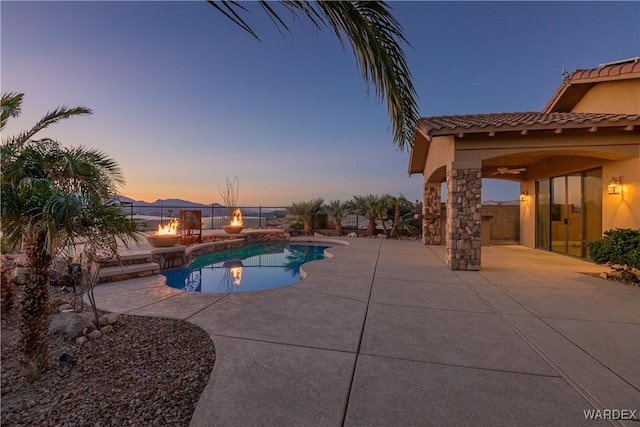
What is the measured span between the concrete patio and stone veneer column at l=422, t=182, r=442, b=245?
5831 millimetres

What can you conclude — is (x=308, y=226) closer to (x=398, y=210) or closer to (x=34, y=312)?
(x=398, y=210)

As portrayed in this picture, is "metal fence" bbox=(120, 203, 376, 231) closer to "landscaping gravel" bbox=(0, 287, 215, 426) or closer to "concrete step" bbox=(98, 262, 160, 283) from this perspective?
"concrete step" bbox=(98, 262, 160, 283)

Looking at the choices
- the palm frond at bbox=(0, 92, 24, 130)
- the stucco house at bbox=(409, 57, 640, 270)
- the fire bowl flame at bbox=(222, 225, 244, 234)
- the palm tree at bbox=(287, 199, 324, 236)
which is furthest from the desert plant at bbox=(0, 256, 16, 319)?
the palm tree at bbox=(287, 199, 324, 236)

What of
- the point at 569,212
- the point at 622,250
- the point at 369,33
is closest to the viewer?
the point at 369,33

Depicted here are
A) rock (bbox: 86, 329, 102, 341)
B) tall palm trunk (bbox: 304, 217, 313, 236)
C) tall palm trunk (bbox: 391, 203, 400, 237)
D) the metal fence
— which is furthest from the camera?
tall palm trunk (bbox: 304, 217, 313, 236)

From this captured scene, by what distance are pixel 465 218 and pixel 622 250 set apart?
2792 millimetres

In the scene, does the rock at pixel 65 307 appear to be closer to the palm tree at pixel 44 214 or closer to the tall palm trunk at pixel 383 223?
the palm tree at pixel 44 214

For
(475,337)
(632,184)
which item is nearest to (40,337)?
(475,337)

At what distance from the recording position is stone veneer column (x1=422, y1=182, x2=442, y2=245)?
36.9ft

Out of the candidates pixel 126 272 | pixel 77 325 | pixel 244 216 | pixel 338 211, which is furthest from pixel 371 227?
pixel 77 325

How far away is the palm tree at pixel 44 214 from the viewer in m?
2.12

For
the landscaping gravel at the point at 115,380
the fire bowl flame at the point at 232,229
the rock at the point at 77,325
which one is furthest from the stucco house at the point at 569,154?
the fire bowl flame at the point at 232,229

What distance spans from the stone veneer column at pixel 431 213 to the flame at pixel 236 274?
7507 millimetres

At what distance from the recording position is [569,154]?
644 cm
